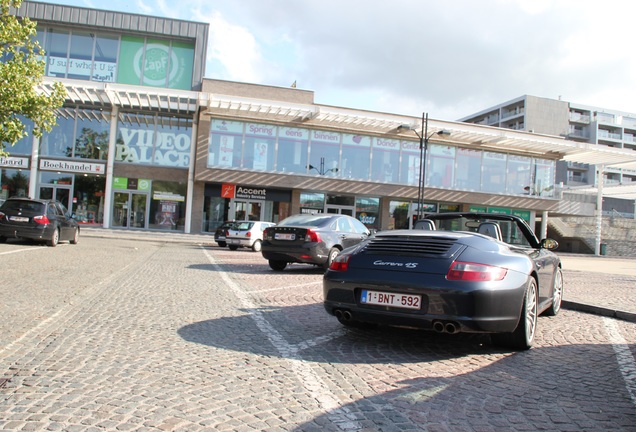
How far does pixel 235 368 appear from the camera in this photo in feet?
12.6

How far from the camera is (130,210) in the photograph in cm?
3103

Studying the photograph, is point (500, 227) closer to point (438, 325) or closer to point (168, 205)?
point (438, 325)

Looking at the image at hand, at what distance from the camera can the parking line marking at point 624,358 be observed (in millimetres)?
3904

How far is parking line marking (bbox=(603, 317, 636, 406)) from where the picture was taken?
3.90 metres

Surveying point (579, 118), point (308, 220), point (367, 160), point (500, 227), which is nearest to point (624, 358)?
point (500, 227)

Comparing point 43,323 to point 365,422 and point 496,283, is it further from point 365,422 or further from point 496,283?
point 496,283

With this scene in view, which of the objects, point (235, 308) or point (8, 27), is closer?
point (235, 308)

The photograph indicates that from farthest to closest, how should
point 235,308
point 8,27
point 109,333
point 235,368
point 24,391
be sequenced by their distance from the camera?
point 8,27 < point 235,308 < point 109,333 < point 235,368 < point 24,391

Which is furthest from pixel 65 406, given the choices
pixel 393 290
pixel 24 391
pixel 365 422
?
pixel 393 290

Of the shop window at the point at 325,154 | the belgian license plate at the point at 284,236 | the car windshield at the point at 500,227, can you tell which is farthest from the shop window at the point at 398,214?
the car windshield at the point at 500,227

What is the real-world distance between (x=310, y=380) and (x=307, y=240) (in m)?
7.38

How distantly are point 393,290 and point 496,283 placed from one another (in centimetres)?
88

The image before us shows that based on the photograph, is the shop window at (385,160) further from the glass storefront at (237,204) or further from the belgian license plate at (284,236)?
the belgian license plate at (284,236)

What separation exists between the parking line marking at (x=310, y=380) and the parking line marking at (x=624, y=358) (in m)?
2.10
